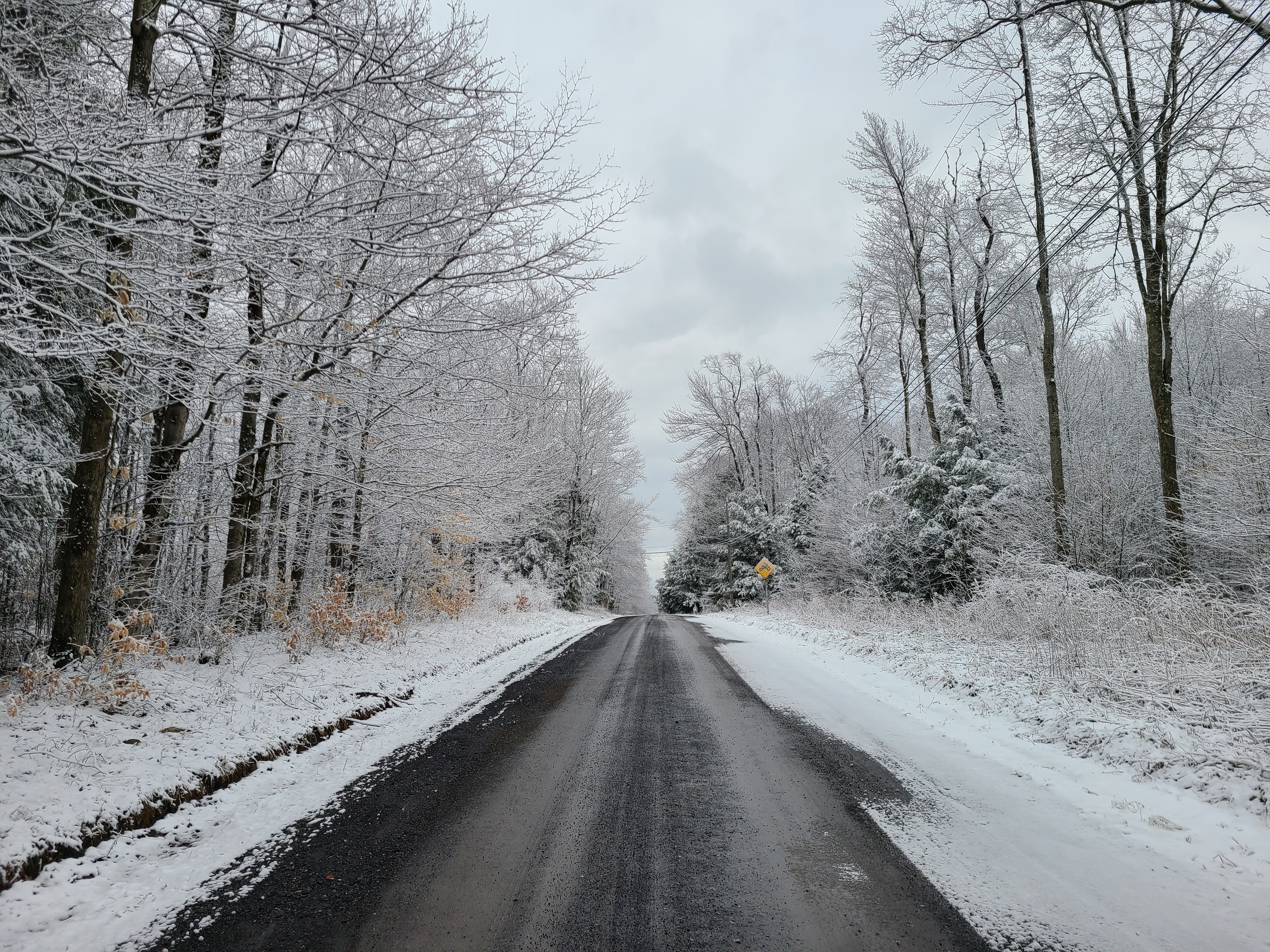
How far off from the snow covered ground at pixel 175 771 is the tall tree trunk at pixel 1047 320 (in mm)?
12437

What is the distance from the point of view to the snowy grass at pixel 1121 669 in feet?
13.6

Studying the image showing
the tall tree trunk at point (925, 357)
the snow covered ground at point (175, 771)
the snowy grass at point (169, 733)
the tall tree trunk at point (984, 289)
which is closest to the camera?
the snow covered ground at point (175, 771)

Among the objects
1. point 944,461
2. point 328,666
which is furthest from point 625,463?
point 328,666

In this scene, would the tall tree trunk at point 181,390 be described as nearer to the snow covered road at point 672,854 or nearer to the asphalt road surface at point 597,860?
the snow covered road at point 672,854

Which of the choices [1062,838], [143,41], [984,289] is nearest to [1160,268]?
[984,289]

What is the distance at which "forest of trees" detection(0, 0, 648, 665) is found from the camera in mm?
3861

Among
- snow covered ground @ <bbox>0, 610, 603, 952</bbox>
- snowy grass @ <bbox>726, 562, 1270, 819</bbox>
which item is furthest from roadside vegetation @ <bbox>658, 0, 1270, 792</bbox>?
snow covered ground @ <bbox>0, 610, 603, 952</bbox>

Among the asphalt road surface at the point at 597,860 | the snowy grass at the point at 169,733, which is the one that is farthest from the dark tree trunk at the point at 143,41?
the asphalt road surface at the point at 597,860

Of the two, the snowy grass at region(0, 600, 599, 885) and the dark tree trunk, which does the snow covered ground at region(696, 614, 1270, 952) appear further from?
the dark tree trunk

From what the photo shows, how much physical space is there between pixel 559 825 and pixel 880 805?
204 cm

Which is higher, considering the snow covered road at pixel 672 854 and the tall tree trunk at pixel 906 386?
the tall tree trunk at pixel 906 386

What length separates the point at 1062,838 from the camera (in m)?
3.32

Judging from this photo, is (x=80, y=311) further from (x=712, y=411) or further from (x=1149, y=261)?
(x=712, y=411)

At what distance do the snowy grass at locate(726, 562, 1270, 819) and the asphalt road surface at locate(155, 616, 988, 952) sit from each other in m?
2.02
